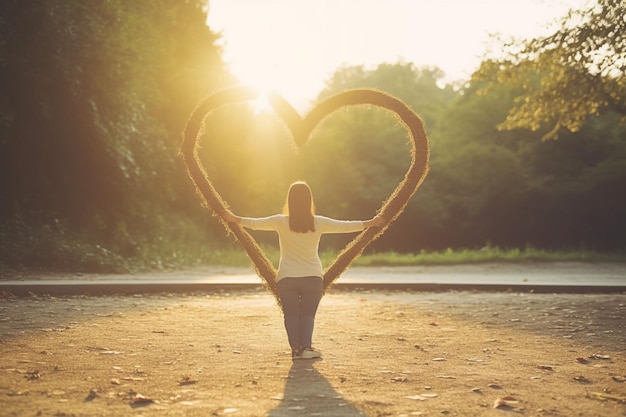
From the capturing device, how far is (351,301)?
1253 cm

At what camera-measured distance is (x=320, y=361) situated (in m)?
6.91

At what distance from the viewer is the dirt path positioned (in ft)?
16.8

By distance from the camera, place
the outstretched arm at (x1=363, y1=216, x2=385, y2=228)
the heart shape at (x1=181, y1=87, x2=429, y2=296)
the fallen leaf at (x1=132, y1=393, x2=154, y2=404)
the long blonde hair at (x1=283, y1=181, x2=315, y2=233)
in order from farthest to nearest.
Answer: the heart shape at (x1=181, y1=87, x2=429, y2=296) → the outstretched arm at (x1=363, y1=216, x2=385, y2=228) → the long blonde hair at (x1=283, y1=181, x2=315, y2=233) → the fallen leaf at (x1=132, y1=393, x2=154, y2=404)

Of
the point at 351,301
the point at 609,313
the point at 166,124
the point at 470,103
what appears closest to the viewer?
the point at 609,313

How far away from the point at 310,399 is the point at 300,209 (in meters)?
2.13

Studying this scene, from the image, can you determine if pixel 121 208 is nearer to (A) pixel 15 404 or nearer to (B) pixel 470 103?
(A) pixel 15 404

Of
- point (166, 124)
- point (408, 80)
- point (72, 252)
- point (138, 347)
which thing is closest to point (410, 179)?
point (138, 347)

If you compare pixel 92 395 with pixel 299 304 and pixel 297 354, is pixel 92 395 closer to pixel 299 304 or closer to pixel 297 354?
pixel 297 354

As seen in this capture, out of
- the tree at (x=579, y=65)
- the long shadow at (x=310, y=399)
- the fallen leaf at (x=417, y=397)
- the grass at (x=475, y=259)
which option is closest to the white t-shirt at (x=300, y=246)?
the long shadow at (x=310, y=399)

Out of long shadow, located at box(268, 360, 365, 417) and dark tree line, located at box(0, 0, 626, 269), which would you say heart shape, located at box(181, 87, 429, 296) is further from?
dark tree line, located at box(0, 0, 626, 269)

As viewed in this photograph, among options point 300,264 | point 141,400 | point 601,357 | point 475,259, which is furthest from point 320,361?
point 475,259

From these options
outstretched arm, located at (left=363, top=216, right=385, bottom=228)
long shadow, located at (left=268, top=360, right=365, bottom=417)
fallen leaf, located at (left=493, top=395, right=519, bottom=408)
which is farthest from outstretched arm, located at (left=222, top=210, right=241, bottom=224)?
fallen leaf, located at (left=493, top=395, right=519, bottom=408)

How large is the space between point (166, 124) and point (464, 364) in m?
23.1

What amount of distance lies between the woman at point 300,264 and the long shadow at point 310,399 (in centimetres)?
71
